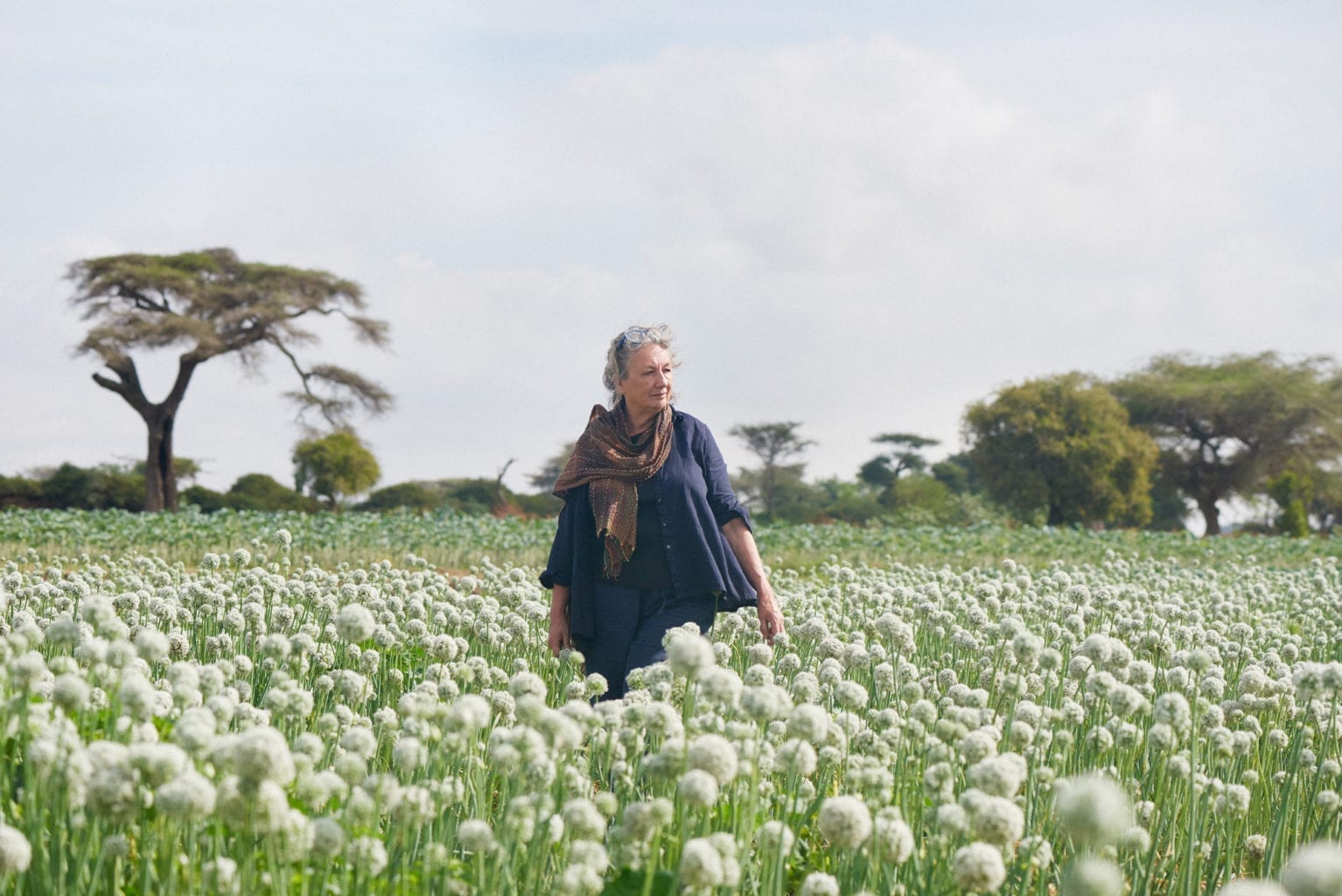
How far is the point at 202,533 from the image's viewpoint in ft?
58.0

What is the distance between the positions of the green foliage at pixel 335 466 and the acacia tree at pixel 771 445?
26383 mm

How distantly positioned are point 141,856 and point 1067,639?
19.5 feet

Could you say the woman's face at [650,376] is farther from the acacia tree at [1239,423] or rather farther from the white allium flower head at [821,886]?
the acacia tree at [1239,423]

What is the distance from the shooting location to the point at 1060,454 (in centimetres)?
4225

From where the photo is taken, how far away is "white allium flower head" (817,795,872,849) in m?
2.60

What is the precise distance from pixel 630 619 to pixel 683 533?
50cm

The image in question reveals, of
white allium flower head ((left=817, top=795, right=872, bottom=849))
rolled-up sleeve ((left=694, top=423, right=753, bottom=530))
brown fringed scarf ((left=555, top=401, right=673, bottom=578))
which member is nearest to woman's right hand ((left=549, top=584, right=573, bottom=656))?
brown fringed scarf ((left=555, top=401, right=673, bottom=578))

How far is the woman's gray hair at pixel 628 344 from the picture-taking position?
5.65 meters

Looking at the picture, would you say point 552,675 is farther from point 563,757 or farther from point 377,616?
point 563,757

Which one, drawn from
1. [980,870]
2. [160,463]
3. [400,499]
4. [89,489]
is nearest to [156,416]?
[160,463]

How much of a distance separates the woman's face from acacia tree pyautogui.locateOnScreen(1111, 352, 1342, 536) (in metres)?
48.7

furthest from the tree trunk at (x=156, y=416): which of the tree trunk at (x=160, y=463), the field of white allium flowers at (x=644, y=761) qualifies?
the field of white allium flowers at (x=644, y=761)

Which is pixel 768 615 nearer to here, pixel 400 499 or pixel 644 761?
pixel 644 761

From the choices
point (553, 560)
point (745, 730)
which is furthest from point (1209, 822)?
point (553, 560)
